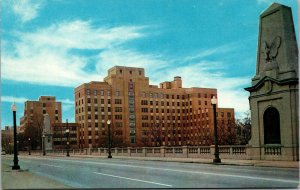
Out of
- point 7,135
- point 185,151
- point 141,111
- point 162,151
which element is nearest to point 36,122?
point 141,111

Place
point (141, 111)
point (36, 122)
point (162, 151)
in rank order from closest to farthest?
1. point (162, 151)
2. point (36, 122)
3. point (141, 111)

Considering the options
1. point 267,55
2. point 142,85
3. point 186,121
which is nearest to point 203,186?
point 267,55

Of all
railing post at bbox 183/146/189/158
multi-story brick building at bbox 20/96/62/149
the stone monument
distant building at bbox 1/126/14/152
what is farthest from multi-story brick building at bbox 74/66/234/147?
the stone monument

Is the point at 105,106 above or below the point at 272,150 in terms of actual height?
above

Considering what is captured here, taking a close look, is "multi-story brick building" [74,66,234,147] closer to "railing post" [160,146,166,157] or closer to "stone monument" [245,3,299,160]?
"railing post" [160,146,166,157]

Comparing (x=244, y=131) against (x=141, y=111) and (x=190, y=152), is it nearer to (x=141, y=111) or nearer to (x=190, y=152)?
(x=141, y=111)

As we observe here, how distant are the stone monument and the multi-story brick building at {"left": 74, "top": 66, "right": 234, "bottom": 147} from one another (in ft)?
95.1

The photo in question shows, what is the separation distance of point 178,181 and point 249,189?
334cm

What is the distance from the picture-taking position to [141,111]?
81688 mm

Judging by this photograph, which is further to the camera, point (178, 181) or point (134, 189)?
point (178, 181)

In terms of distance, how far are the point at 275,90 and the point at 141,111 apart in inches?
2199

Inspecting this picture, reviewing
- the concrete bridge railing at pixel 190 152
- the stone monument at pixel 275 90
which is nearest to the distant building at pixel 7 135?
the concrete bridge railing at pixel 190 152

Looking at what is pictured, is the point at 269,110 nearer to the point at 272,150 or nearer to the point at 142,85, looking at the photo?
the point at 272,150

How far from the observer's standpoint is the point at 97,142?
329 ft
